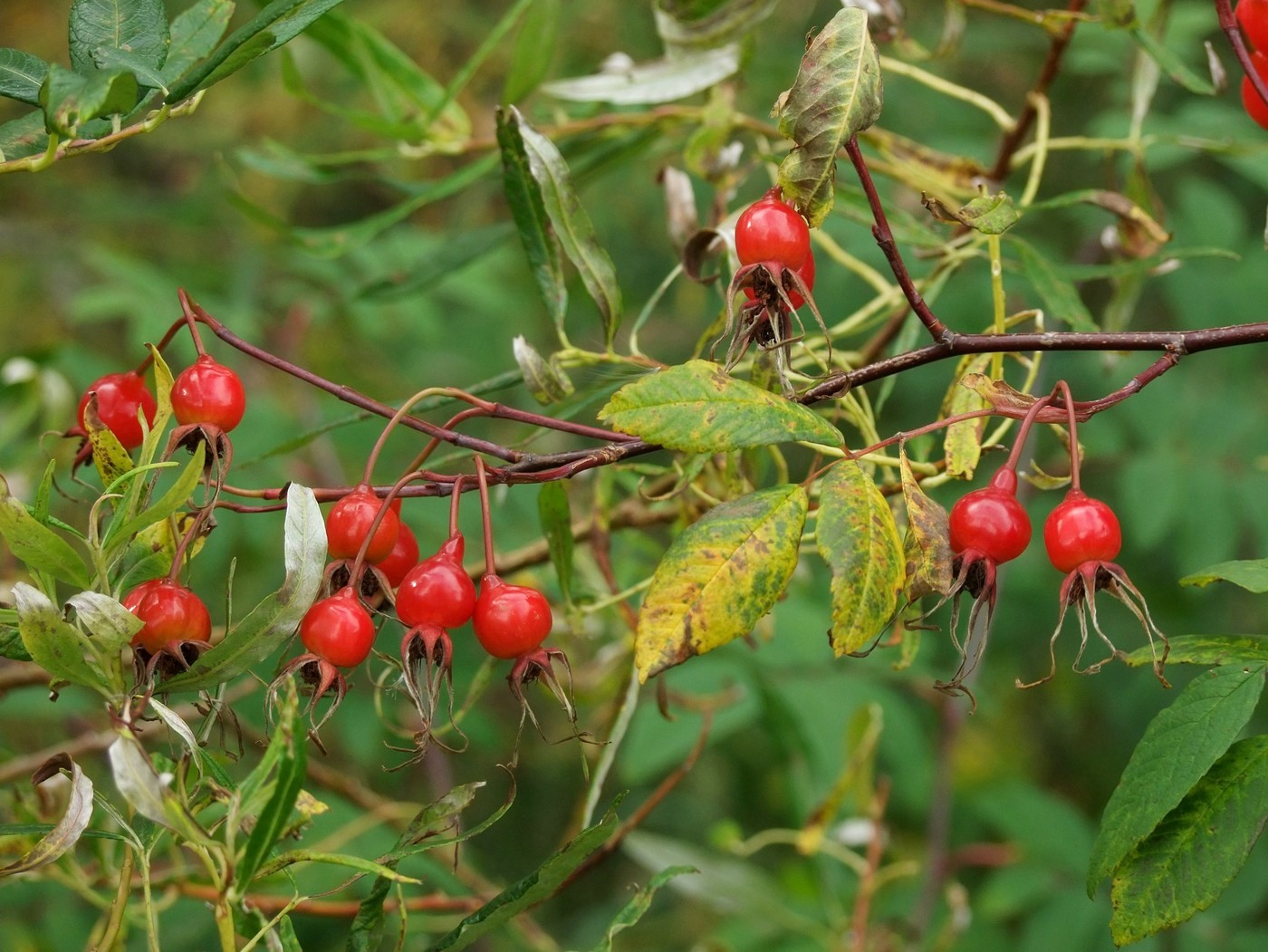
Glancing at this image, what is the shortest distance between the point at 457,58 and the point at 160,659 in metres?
2.94

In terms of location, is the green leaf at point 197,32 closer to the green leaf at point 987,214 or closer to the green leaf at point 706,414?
the green leaf at point 706,414

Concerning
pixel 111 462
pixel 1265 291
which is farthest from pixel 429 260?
pixel 1265 291

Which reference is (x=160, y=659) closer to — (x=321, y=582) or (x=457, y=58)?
(x=321, y=582)

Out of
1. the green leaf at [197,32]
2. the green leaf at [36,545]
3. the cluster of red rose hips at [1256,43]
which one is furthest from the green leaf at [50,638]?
the cluster of red rose hips at [1256,43]

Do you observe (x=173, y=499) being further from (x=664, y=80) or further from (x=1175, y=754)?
(x=664, y=80)

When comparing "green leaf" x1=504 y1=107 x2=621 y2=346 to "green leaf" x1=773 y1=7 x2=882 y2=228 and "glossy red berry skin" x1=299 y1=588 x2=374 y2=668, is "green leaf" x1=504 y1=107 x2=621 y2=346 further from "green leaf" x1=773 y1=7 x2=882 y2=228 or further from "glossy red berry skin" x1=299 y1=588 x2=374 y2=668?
"glossy red berry skin" x1=299 y1=588 x2=374 y2=668

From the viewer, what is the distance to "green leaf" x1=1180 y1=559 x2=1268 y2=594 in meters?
0.76

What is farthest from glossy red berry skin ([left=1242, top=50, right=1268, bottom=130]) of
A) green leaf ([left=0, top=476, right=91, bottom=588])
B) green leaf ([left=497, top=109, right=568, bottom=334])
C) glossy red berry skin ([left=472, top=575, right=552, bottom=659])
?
green leaf ([left=0, top=476, right=91, bottom=588])

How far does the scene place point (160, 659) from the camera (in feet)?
2.47

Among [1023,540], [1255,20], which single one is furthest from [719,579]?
[1255,20]

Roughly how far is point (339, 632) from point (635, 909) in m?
0.32

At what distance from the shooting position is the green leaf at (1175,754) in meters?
0.74

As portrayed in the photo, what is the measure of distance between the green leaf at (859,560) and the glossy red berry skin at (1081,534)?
96 mm

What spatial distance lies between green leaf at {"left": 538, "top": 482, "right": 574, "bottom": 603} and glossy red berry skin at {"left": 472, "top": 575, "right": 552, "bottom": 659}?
20 cm
